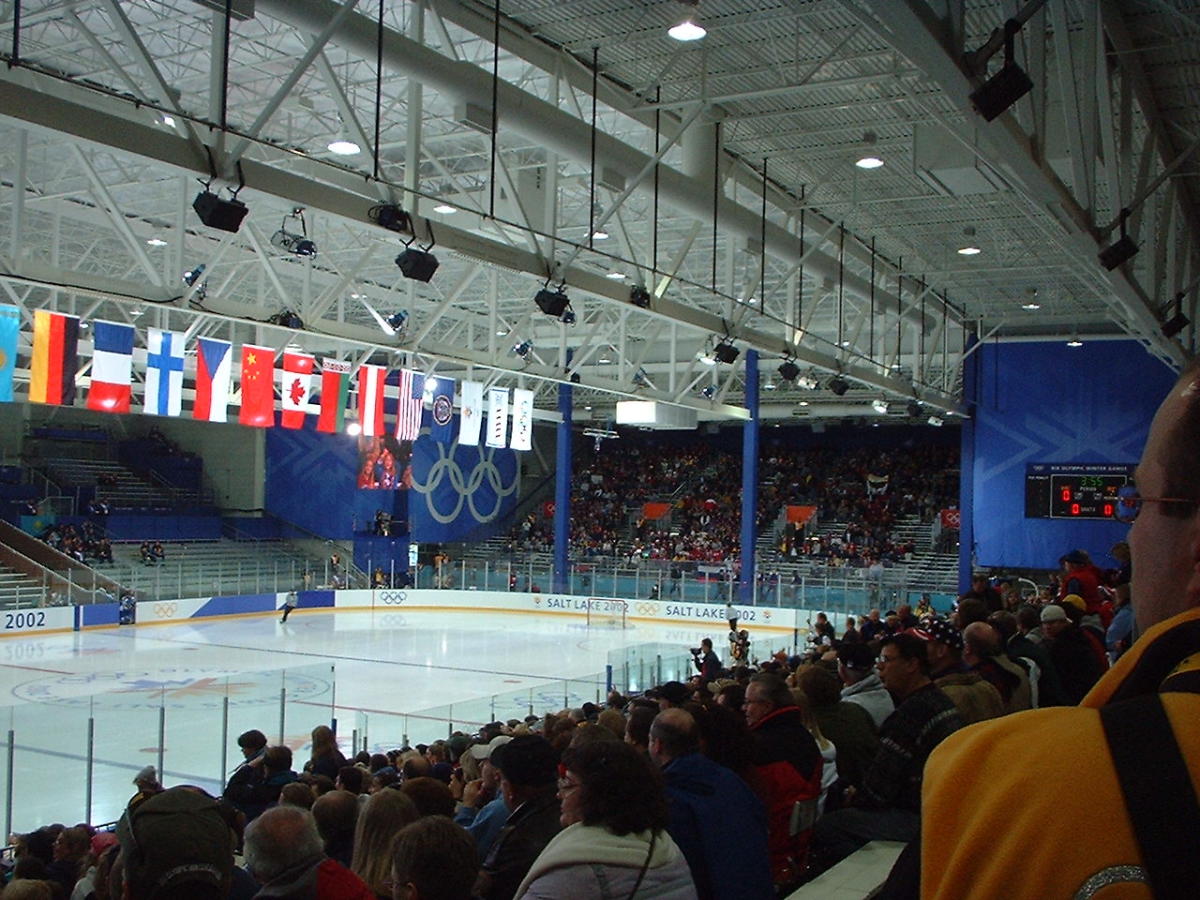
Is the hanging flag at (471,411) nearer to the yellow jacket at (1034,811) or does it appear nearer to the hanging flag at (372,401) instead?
the hanging flag at (372,401)

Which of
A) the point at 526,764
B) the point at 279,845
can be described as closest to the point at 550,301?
the point at 526,764

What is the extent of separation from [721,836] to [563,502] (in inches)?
1224

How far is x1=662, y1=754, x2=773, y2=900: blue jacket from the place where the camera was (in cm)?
303

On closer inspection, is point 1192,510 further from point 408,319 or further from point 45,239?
point 45,239

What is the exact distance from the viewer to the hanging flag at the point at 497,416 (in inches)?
953

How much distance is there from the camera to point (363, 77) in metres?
15.7

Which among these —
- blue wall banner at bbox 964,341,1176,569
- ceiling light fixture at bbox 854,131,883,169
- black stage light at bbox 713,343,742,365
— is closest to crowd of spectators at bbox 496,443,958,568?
blue wall banner at bbox 964,341,1176,569

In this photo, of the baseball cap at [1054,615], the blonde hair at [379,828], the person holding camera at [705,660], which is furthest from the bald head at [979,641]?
the person holding camera at [705,660]

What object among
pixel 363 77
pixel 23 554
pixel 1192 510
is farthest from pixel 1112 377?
pixel 1192 510

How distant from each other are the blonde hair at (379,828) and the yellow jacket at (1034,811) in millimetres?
3457

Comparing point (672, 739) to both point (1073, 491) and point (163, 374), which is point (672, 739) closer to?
point (163, 374)

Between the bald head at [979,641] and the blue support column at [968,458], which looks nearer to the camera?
the bald head at [979,641]

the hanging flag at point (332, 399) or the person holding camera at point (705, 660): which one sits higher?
the hanging flag at point (332, 399)

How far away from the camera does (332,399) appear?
20.4 meters
